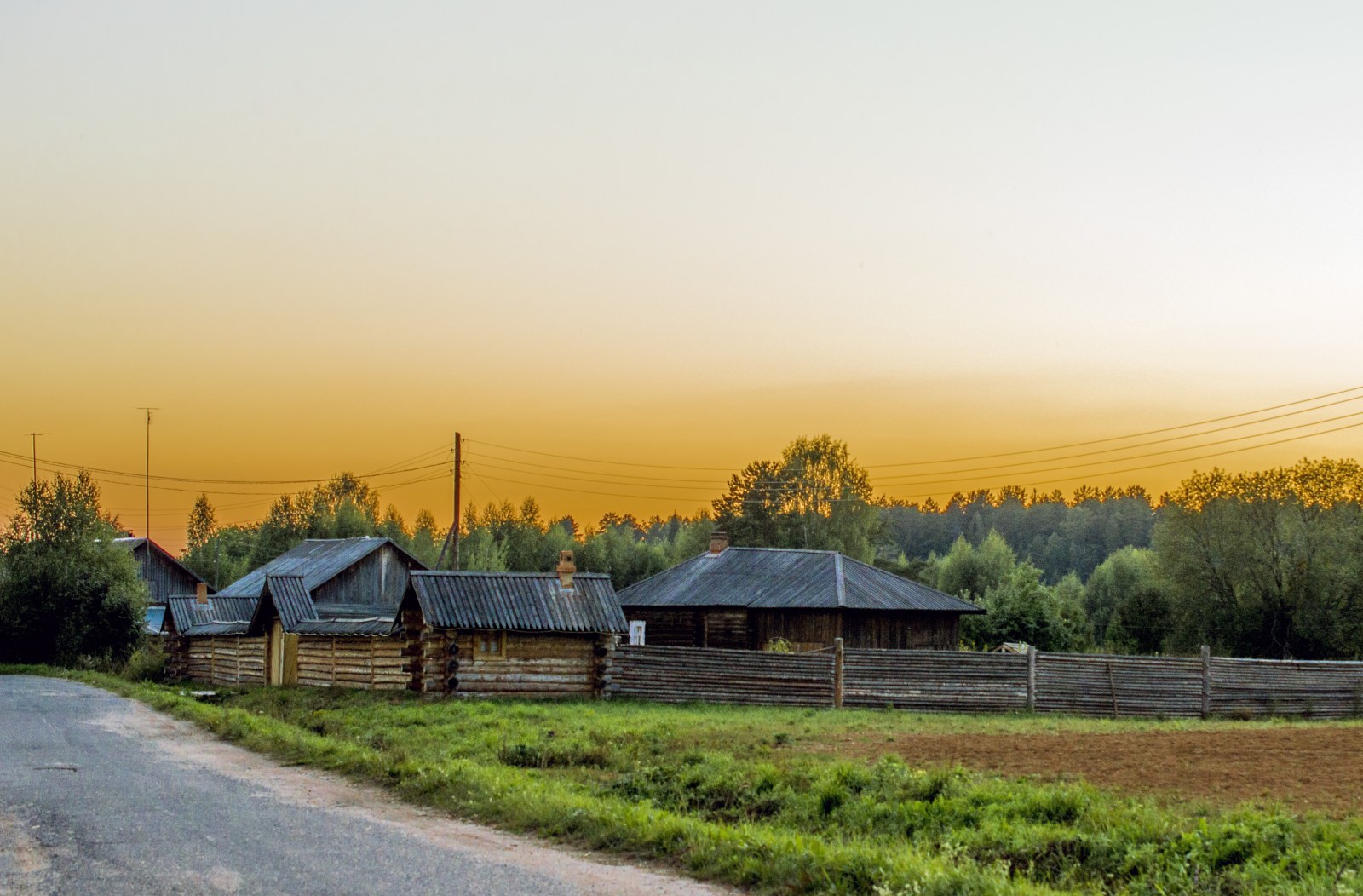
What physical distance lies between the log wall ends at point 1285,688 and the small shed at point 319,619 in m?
22.2

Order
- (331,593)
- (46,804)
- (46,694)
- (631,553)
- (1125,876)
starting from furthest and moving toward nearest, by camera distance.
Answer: (631,553) < (331,593) < (46,694) < (46,804) < (1125,876)

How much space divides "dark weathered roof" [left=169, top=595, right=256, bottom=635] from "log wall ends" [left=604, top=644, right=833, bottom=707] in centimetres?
2220

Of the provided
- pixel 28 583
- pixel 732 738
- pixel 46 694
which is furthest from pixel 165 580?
pixel 732 738

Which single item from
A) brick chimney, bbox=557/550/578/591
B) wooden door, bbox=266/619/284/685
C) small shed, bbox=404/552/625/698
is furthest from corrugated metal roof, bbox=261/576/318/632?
brick chimney, bbox=557/550/578/591

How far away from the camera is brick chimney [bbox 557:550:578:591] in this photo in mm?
35219

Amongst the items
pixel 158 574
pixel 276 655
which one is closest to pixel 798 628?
pixel 276 655

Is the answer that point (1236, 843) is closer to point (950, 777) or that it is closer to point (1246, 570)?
point (950, 777)

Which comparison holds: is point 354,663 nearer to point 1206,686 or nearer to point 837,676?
point 837,676

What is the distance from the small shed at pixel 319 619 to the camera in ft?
119

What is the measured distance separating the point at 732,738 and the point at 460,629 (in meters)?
11.7

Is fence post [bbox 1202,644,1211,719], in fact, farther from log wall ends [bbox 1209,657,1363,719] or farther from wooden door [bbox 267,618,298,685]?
wooden door [bbox 267,618,298,685]

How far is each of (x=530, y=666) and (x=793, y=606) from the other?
14219mm

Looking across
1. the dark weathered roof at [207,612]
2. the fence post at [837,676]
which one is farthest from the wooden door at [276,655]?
the fence post at [837,676]

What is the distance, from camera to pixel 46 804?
51.9 feet
